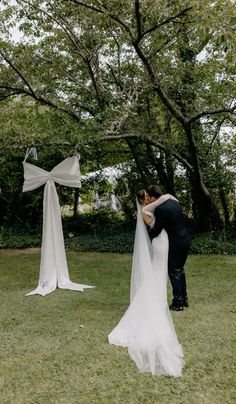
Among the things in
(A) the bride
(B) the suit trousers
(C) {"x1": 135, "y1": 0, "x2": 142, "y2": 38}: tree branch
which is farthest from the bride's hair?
(C) {"x1": 135, "y1": 0, "x2": 142, "y2": 38}: tree branch

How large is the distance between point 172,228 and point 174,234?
0.27 ft

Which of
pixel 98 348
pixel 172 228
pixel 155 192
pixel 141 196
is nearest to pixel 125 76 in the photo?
pixel 155 192

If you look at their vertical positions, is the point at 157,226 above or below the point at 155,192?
below

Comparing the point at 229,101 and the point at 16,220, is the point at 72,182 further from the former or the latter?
the point at 16,220

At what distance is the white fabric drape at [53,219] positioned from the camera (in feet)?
21.1

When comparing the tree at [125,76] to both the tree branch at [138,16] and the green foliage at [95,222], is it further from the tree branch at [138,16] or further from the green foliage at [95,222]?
the green foliage at [95,222]

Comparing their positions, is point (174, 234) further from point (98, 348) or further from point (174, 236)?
point (98, 348)

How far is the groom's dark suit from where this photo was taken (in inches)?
191

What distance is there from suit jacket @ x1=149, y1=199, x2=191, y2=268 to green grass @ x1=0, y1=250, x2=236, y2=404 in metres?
0.79

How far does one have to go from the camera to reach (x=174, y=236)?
4945 millimetres

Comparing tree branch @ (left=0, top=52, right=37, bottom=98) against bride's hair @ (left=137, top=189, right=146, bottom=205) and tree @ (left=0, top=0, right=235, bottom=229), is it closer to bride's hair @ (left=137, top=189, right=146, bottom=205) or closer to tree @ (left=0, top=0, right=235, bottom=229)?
tree @ (left=0, top=0, right=235, bottom=229)

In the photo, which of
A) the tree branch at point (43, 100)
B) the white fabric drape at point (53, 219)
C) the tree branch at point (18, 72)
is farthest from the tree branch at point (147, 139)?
the tree branch at point (18, 72)

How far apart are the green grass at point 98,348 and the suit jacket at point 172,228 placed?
790mm

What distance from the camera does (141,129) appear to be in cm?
848
